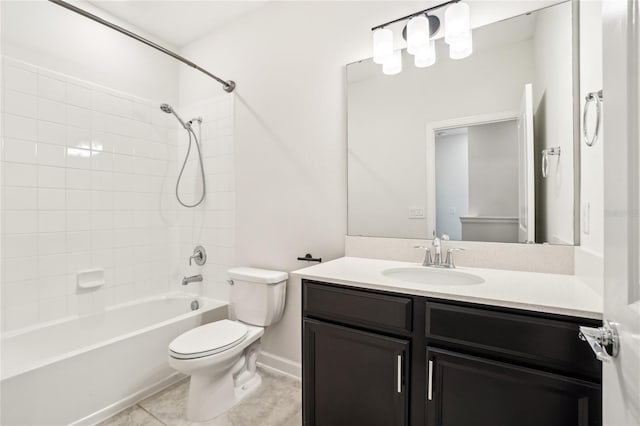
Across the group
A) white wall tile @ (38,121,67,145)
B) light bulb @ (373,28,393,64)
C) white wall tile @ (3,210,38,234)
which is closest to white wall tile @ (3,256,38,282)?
white wall tile @ (3,210,38,234)

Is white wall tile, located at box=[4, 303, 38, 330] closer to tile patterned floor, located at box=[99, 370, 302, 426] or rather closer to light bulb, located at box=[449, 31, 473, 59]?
tile patterned floor, located at box=[99, 370, 302, 426]

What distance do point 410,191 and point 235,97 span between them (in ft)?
5.06

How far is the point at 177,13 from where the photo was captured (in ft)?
7.45

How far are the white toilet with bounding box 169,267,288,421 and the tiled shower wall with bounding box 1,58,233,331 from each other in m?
0.65

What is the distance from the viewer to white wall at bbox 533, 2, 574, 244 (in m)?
1.28

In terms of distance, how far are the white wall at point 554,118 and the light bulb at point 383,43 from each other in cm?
66

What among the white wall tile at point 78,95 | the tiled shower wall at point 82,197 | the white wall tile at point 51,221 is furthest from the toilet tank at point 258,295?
the white wall tile at point 78,95

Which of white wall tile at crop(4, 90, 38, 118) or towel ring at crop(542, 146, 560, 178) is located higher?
white wall tile at crop(4, 90, 38, 118)

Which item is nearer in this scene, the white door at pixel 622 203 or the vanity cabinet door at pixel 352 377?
the white door at pixel 622 203

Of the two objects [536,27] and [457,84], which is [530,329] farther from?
[536,27]

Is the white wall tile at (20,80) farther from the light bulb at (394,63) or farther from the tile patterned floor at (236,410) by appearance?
the light bulb at (394,63)

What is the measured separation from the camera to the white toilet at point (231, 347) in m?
1.59

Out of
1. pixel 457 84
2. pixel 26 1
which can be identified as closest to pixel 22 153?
pixel 26 1

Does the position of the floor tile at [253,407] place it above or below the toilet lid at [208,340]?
below
